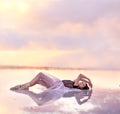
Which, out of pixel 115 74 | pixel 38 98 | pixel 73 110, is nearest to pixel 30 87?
pixel 38 98

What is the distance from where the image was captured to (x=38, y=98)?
5559 mm

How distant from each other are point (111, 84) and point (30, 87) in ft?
4.99

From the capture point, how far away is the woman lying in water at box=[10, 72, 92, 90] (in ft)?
20.5

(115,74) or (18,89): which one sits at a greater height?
(115,74)

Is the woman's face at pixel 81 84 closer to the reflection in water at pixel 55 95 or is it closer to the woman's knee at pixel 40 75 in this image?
the reflection in water at pixel 55 95

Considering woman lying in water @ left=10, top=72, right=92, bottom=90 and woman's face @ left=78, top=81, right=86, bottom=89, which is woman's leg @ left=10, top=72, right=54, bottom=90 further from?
woman's face @ left=78, top=81, right=86, bottom=89

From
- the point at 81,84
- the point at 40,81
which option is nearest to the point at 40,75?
the point at 40,81

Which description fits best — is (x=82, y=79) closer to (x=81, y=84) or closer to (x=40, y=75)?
(x=81, y=84)

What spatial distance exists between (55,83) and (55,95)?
475 millimetres

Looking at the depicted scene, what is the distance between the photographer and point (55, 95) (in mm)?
5789

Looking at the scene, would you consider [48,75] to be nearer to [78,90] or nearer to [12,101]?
[78,90]

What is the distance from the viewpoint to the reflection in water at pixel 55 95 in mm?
5488

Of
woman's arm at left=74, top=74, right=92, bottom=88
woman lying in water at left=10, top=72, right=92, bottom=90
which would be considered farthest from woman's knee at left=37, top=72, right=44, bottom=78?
woman's arm at left=74, top=74, right=92, bottom=88

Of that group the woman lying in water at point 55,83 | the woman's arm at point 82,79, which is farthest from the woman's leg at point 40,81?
the woman's arm at point 82,79
